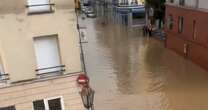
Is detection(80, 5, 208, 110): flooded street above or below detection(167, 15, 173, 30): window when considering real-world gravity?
below

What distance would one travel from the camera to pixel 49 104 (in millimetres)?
11344

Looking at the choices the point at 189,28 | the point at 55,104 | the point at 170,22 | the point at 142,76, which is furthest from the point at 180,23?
the point at 55,104

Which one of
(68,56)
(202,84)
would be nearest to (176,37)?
(202,84)

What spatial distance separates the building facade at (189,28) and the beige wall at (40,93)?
1400 centimetres

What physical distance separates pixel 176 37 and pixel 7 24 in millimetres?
20366

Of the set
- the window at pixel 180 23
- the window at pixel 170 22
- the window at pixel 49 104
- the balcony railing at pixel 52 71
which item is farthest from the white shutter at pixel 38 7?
the window at pixel 170 22

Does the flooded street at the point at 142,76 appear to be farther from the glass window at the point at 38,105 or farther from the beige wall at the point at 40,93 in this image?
the glass window at the point at 38,105

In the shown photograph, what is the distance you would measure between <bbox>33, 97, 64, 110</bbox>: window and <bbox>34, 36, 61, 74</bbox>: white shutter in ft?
3.48

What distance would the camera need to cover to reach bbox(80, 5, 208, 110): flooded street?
18.4m

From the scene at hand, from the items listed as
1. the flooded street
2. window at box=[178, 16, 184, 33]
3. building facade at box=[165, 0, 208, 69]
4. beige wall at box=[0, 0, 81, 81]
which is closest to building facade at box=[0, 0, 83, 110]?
beige wall at box=[0, 0, 81, 81]

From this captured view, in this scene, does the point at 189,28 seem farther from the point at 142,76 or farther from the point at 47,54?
the point at 47,54

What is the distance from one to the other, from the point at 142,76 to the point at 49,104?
41.3ft

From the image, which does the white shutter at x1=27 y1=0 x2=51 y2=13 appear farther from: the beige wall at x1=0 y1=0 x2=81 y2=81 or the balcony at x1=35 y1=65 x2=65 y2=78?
the balcony at x1=35 y1=65 x2=65 y2=78

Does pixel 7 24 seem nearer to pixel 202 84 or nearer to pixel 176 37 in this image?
pixel 202 84
